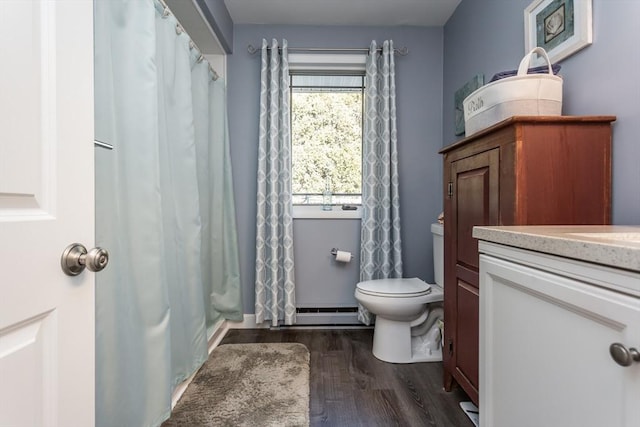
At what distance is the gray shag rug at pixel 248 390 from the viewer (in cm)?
135

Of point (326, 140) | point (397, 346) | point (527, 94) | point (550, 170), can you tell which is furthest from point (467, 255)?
point (326, 140)

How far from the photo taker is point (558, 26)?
127 centimetres

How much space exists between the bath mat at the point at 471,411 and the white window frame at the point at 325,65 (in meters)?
1.33

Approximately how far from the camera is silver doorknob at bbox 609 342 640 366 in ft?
1.41

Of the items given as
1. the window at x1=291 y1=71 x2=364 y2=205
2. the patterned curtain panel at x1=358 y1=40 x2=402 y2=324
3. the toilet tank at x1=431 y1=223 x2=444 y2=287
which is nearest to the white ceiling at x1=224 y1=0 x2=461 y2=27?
the patterned curtain panel at x1=358 y1=40 x2=402 y2=324

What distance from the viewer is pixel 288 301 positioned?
2.30 m

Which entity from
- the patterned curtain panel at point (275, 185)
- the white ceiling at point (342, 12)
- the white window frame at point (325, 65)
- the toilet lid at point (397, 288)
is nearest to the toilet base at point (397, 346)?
the toilet lid at point (397, 288)

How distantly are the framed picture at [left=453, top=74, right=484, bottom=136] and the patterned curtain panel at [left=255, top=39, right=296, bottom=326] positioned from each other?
3.87 ft

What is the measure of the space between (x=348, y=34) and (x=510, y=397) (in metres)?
2.46

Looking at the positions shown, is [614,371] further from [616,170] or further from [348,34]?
[348,34]

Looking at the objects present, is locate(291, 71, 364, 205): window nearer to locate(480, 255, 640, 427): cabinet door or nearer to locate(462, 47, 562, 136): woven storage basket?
locate(462, 47, 562, 136): woven storage basket

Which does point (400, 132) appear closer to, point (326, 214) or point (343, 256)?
point (326, 214)

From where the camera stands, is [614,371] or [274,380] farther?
[274,380]

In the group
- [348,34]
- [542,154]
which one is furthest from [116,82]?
[348,34]
